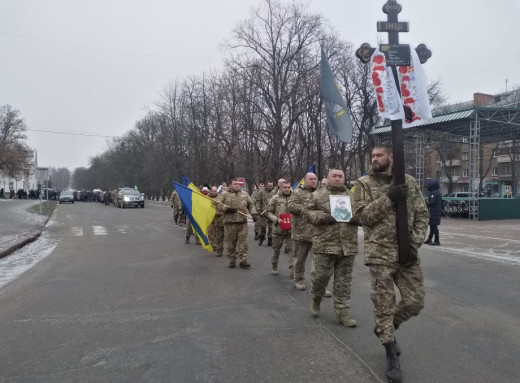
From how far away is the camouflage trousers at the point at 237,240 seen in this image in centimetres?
882

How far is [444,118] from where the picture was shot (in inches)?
826

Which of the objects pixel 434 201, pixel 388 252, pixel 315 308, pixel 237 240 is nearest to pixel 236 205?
pixel 237 240

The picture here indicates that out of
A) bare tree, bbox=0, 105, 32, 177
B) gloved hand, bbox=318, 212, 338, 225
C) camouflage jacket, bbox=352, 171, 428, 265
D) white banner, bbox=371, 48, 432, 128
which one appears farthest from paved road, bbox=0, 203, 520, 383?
bare tree, bbox=0, 105, 32, 177

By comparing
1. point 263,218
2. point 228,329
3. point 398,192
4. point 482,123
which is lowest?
point 228,329

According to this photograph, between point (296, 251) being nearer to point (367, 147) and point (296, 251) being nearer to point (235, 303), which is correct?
point (235, 303)

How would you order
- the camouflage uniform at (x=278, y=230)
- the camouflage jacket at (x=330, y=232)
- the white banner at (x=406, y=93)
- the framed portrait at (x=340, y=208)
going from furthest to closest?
the camouflage uniform at (x=278, y=230)
the camouflage jacket at (x=330, y=232)
the framed portrait at (x=340, y=208)
the white banner at (x=406, y=93)

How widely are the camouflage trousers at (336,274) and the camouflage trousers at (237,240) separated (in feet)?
12.4

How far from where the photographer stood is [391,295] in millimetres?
3623

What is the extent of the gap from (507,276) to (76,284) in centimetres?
786

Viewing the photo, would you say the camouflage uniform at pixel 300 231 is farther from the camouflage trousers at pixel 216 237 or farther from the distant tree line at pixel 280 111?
the distant tree line at pixel 280 111

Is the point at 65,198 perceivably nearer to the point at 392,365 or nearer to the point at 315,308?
the point at 315,308

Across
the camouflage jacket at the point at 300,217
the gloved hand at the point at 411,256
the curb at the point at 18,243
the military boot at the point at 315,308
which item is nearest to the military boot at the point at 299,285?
the camouflage jacket at the point at 300,217

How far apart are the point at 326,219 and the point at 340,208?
10.5 inches

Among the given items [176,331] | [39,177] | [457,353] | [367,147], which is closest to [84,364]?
[176,331]
